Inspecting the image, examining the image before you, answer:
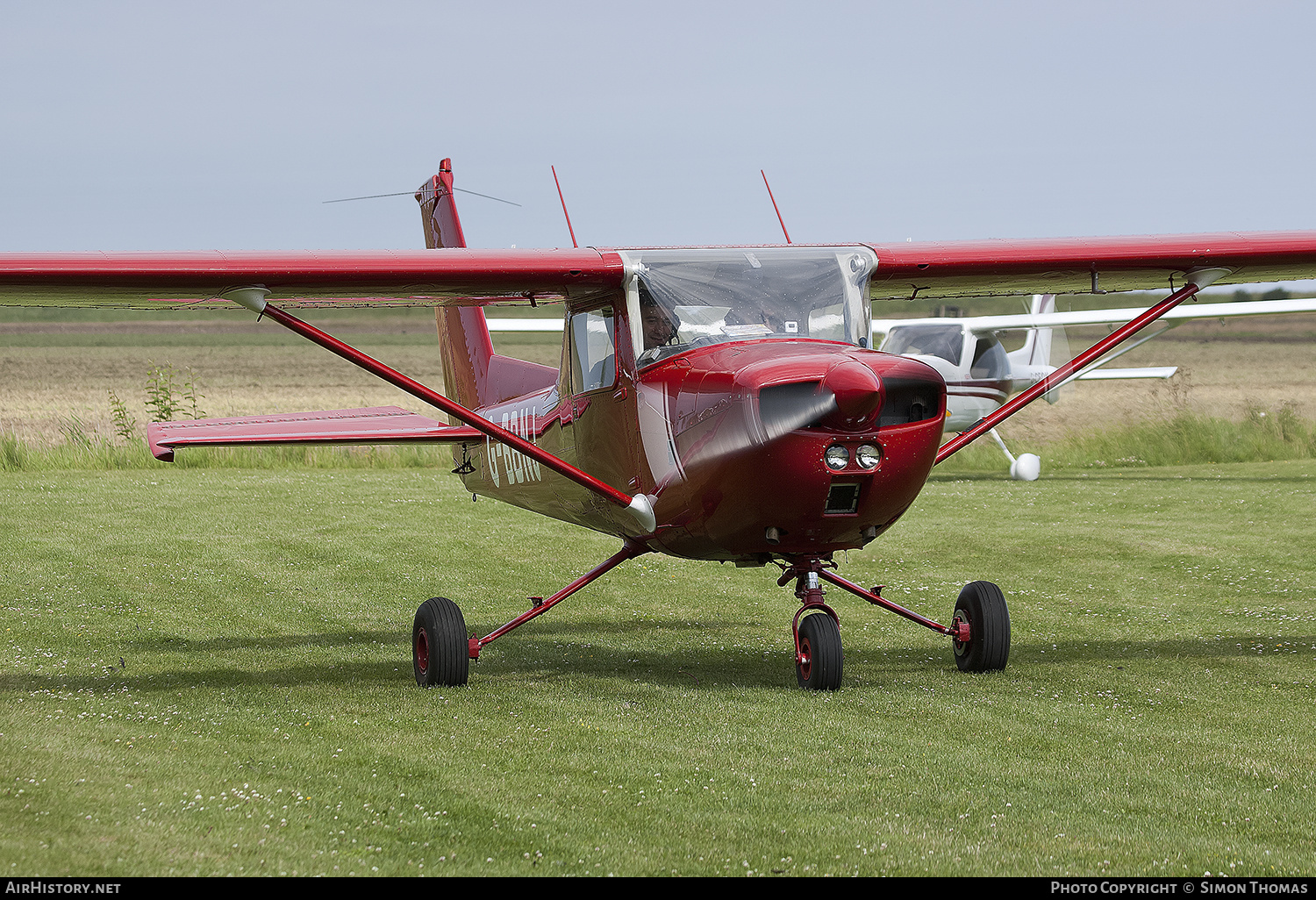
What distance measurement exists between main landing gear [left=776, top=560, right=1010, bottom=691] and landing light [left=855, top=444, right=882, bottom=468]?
1.22 m

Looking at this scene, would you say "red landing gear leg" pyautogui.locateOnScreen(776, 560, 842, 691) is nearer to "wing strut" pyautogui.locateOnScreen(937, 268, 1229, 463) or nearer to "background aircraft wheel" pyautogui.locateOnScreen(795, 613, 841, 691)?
"background aircraft wheel" pyautogui.locateOnScreen(795, 613, 841, 691)

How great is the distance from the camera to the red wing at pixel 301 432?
9.80 meters

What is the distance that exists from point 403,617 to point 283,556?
139 inches

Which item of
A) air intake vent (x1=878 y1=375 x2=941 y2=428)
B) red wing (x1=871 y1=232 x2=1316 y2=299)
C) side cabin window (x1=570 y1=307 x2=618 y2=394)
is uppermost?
red wing (x1=871 y1=232 x2=1316 y2=299)

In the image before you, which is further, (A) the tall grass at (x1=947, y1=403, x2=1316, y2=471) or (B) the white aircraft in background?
(A) the tall grass at (x1=947, y1=403, x2=1316, y2=471)

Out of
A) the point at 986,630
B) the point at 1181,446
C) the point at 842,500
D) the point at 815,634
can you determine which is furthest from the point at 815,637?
the point at 1181,446

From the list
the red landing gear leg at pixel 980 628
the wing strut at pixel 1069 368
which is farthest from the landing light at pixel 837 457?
the wing strut at pixel 1069 368

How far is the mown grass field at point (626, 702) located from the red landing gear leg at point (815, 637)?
145mm

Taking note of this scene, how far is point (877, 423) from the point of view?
681cm

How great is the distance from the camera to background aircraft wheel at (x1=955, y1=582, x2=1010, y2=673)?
27.6ft

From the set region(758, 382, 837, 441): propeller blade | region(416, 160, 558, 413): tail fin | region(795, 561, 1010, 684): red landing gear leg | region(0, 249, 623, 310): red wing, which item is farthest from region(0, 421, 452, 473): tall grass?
region(758, 382, 837, 441): propeller blade

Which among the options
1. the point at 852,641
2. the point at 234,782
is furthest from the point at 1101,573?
the point at 234,782

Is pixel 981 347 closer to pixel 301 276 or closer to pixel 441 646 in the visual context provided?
pixel 441 646

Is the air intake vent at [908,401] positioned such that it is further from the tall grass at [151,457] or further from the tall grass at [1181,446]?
the tall grass at [1181,446]
